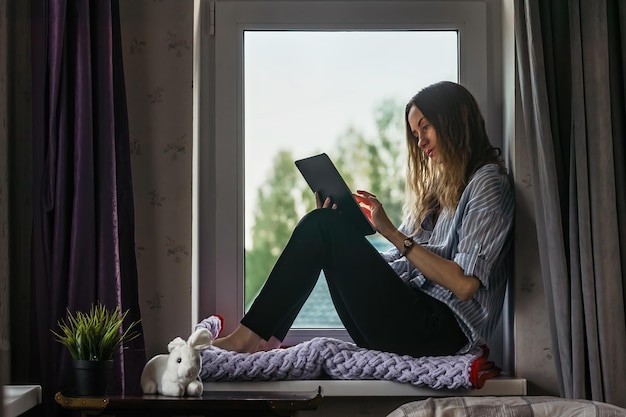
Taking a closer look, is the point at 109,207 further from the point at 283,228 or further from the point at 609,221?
the point at 609,221

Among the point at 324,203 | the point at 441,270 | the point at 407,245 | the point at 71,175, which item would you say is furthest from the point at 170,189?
the point at 441,270

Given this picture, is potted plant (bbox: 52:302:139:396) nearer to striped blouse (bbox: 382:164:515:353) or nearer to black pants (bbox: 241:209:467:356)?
black pants (bbox: 241:209:467:356)

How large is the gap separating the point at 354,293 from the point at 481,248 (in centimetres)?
35

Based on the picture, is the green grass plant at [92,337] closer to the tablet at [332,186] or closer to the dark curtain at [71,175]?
the dark curtain at [71,175]

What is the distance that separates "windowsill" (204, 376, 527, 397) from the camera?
219 centimetres

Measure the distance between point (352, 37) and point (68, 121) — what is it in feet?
3.01

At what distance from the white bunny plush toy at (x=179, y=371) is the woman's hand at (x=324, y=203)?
21.5 inches

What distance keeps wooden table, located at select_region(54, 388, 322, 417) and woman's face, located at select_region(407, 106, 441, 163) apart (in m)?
0.83

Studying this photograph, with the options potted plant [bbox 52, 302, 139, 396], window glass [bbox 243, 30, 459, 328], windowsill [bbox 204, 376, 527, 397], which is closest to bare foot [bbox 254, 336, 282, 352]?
windowsill [bbox 204, 376, 527, 397]

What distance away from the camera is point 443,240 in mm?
2363

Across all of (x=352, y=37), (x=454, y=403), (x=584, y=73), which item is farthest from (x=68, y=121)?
(x=584, y=73)

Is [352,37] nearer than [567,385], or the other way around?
[567,385]

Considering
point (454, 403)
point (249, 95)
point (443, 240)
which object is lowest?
point (454, 403)

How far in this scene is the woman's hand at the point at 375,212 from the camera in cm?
229
